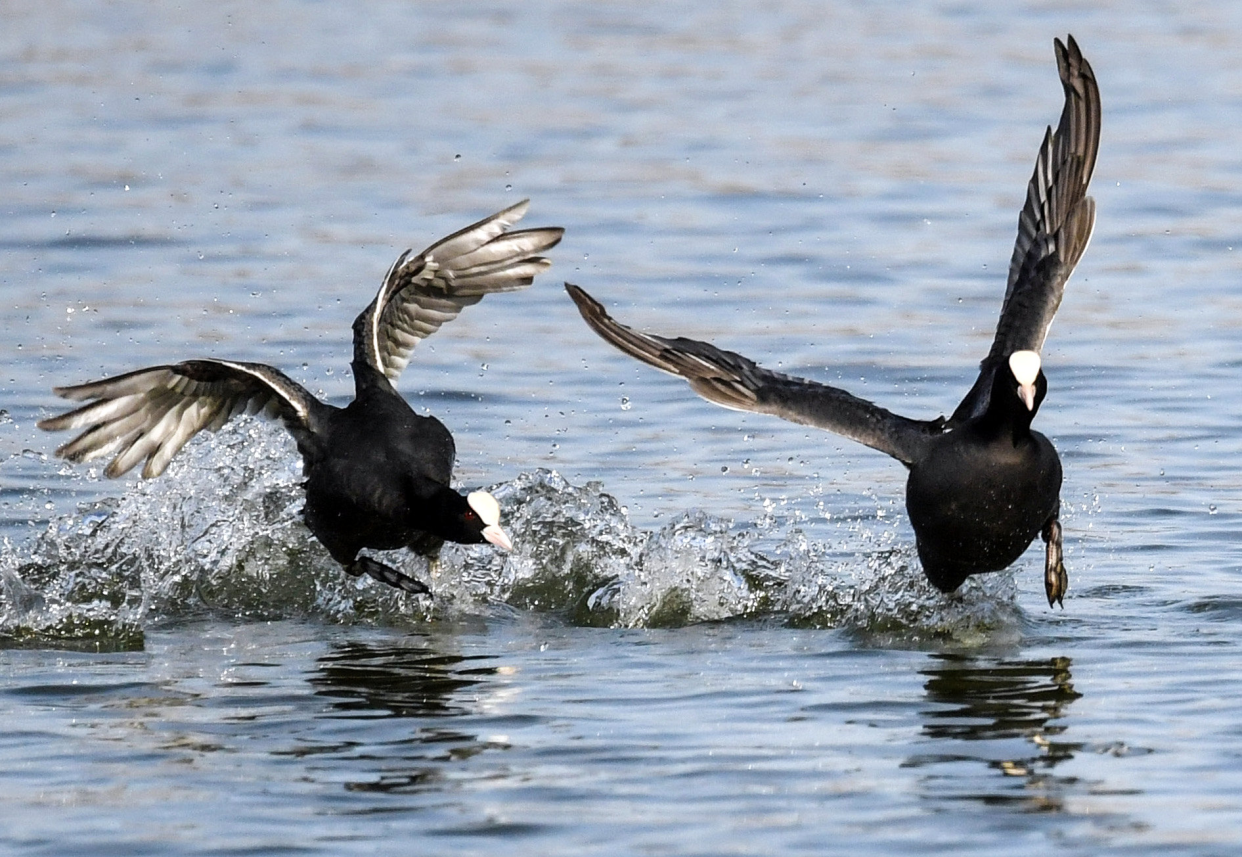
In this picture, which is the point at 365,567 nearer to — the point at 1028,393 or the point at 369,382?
the point at 369,382

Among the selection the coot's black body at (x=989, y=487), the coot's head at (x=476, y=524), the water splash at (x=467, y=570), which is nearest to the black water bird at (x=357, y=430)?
the coot's head at (x=476, y=524)

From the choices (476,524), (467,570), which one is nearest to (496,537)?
(476,524)

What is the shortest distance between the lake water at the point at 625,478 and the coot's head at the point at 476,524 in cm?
35

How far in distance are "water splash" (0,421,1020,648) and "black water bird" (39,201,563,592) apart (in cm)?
33

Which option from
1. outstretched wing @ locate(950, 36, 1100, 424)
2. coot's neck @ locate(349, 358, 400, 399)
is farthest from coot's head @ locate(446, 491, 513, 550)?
outstretched wing @ locate(950, 36, 1100, 424)

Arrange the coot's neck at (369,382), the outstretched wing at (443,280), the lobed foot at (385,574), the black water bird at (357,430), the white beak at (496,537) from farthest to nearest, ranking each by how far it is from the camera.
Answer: the outstretched wing at (443,280) → the coot's neck at (369,382) → the lobed foot at (385,574) → the black water bird at (357,430) → the white beak at (496,537)

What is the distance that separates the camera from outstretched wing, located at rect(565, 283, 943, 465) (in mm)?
6844

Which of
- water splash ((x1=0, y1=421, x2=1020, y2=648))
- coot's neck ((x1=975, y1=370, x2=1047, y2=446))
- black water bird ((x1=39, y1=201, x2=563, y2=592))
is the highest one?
coot's neck ((x1=975, y1=370, x2=1047, y2=446))

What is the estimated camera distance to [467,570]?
26.6 ft

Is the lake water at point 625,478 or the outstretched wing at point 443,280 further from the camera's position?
the outstretched wing at point 443,280

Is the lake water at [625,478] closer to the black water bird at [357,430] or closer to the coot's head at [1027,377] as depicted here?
the black water bird at [357,430]

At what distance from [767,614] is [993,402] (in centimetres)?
122

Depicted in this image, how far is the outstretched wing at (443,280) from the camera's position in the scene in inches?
316

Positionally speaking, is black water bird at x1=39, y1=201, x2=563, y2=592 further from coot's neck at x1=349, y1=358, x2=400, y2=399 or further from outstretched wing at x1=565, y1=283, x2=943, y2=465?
outstretched wing at x1=565, y1=283, x2=943, y2=465
